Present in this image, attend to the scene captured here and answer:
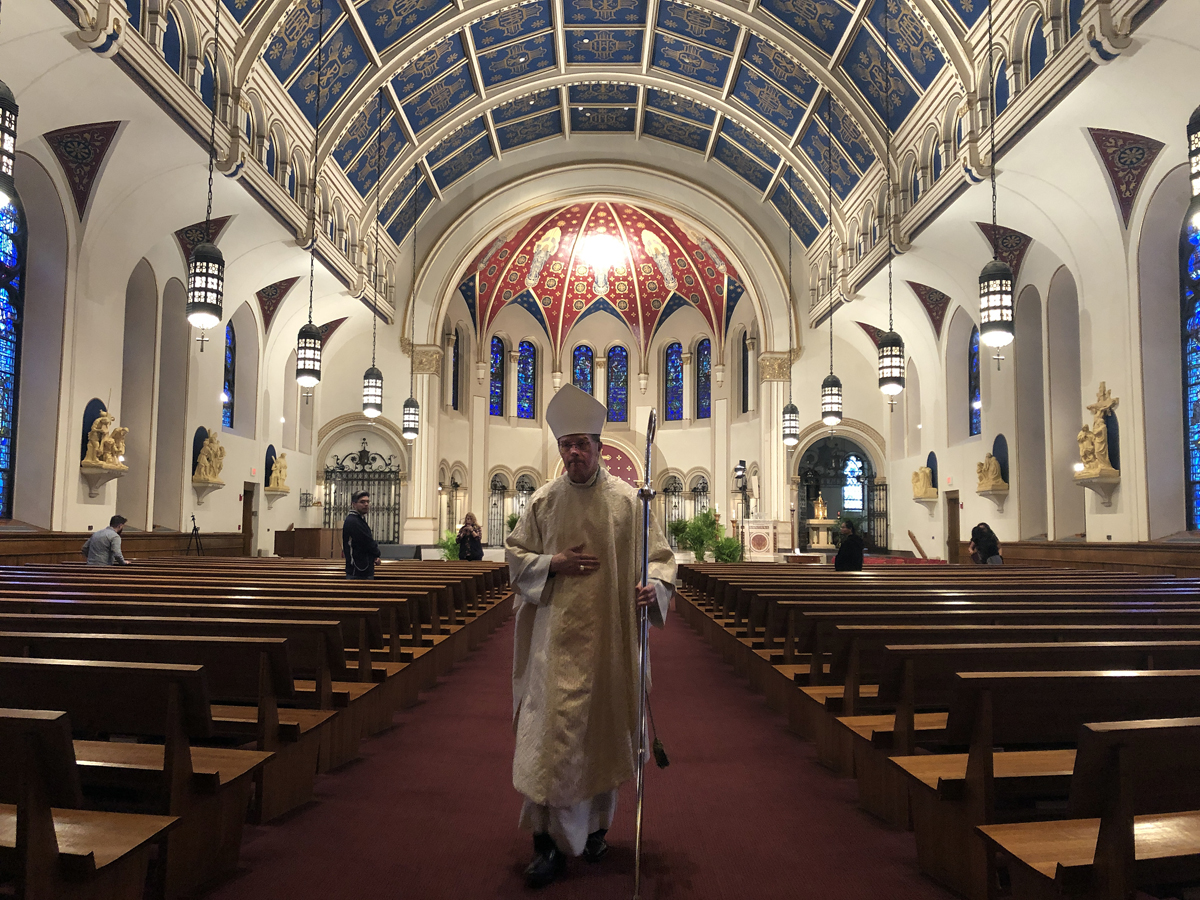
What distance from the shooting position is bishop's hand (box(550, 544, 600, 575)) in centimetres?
306

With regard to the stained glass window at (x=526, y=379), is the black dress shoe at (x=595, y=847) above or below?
below

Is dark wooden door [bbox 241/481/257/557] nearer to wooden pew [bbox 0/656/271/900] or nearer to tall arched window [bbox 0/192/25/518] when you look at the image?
tall arched window [bbox 0/192/25/518]

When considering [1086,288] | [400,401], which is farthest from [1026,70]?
[400,401]

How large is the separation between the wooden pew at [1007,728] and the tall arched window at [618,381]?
85.8 feet

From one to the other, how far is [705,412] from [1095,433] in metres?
16.3


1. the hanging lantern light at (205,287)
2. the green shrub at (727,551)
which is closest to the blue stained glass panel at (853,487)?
the green shrub at (727,551)

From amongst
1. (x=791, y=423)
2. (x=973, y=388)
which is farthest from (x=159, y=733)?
(x=973, y=388)

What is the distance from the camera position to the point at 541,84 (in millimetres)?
18484

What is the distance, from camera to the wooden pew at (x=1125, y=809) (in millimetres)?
1901

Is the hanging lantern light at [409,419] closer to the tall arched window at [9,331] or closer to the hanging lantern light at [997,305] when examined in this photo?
the tall arched window at [9,331]

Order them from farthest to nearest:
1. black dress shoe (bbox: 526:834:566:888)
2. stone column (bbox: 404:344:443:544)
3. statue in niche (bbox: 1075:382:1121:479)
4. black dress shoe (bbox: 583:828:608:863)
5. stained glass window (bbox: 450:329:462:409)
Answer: stained glass window (bbox: 450:329:462:409) → stone column (bbox: 404:344:443:544) → statue in niche (bbox: 1075:382:1121:479) → black dress shoe (bbox: 583:828:608:863) → black dress shoe (bbox: 526:834:566:888)

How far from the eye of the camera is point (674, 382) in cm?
2859

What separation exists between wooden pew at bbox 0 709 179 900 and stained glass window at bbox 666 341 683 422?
26.3 meters

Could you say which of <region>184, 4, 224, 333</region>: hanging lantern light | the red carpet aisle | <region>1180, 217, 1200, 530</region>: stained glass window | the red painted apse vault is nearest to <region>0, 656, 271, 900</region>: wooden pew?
the red carpet aisle
